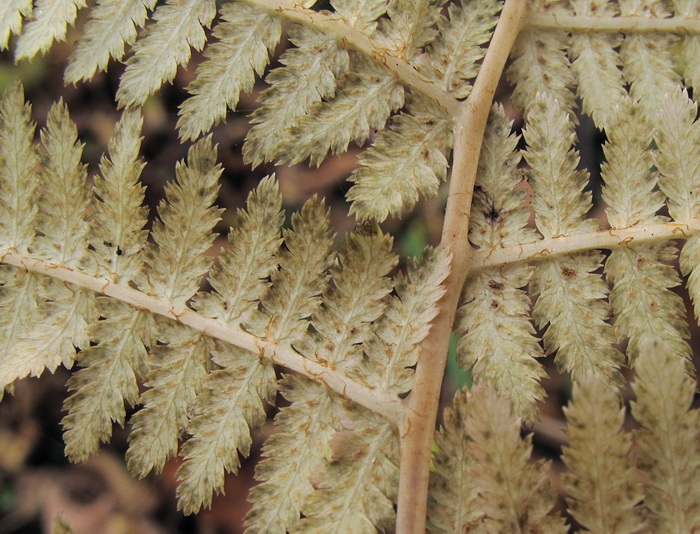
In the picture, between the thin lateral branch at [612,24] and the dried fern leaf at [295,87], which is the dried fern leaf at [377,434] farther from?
the thin lateral branch at [612,24]

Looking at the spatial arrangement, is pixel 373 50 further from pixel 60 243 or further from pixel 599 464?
pixel 599 464

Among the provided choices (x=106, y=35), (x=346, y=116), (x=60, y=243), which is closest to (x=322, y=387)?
(x=346, y=116)

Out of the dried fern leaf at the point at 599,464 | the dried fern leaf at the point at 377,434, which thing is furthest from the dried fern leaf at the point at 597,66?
the dried fern leaf at the point at 599,464

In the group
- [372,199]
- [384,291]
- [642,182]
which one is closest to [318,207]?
[372,199]

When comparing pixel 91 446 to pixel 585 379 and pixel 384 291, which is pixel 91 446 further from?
pixel 585 379

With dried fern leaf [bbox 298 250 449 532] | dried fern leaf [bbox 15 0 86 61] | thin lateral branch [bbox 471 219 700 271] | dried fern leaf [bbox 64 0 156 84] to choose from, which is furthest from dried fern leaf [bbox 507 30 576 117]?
dried fern leaf [bbox 15 0 86 61]
